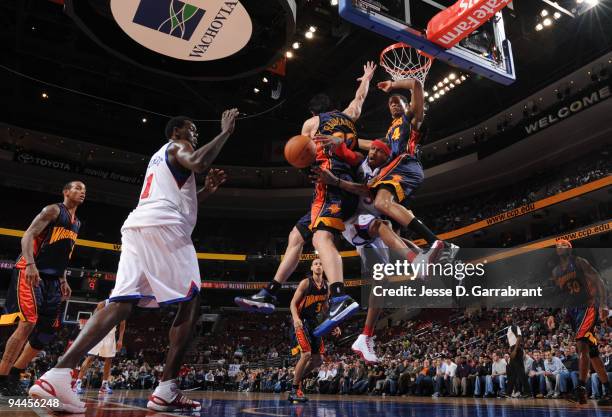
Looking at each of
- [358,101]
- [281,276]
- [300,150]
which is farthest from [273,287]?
[358,101]

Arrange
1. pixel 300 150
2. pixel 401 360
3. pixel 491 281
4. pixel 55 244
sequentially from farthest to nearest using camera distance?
1. pixel 491 281
2. pixel 401 360
3. pixel 55 244
4. pixel 300 150

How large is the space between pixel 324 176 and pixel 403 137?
104 centimetres

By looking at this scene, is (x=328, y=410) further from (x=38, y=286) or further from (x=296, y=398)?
(x=38, y=286)

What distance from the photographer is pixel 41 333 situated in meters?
4.97

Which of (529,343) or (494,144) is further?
(494,144)

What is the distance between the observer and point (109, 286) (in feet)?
93.4

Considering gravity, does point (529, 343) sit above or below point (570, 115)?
below

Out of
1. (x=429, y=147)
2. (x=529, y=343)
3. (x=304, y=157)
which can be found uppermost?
(x=429, y=147)

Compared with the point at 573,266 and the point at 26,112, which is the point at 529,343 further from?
the point at 26,112

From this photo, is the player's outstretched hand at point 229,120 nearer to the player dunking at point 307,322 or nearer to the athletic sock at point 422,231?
the athletic sock at point 422,231

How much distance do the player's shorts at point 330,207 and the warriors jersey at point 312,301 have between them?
9.00 feet

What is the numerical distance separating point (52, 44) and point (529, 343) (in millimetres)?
20636

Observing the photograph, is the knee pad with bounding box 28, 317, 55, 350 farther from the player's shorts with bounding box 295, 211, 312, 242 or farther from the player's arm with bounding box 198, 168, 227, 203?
the player's shorts with bounding box 295, 211, 312, 242

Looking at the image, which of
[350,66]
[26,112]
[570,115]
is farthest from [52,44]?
[570,115]
